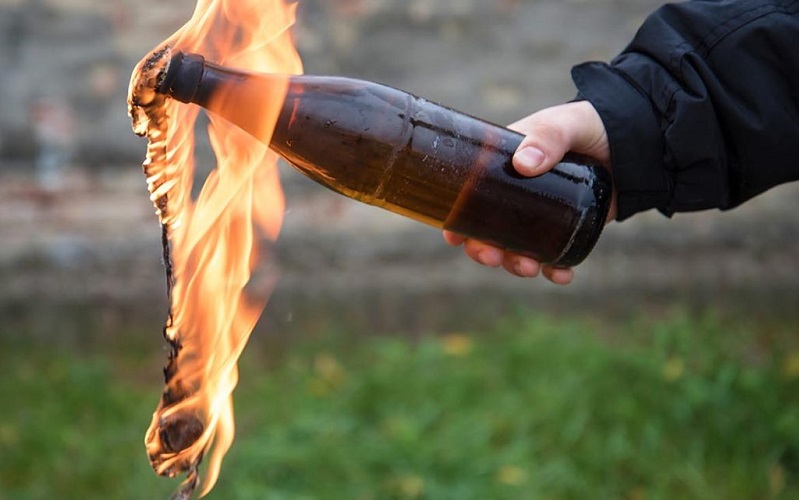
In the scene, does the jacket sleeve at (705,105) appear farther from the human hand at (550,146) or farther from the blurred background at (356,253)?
the blurred background at (356,253)

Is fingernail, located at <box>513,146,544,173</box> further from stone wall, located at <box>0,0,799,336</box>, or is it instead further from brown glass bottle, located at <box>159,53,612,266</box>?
stone wall, located at <box>0,0,799,336</box>

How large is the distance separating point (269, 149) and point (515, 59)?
2996 mm

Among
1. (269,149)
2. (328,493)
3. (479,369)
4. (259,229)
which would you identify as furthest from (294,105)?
(479,369)

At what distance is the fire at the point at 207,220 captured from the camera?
1664 millimetres

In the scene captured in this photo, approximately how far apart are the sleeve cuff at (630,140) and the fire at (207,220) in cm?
70

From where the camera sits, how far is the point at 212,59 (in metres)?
1.83

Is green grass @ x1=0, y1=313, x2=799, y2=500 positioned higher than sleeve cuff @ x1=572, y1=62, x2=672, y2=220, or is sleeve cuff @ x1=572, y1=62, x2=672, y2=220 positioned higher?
sleeve cuff @ x1=572, y1=62, x2=672, y2=220

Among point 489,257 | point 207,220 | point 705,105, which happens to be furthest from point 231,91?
point 705,105

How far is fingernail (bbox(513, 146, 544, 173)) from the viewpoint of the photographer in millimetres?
1867

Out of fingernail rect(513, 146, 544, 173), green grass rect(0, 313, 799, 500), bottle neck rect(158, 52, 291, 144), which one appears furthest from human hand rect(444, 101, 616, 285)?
green grass rect(0, 313, 799, 500)

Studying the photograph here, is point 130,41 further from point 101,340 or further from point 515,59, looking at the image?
point 515,59

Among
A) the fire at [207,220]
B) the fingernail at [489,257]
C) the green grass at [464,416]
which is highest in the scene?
the fire at [207,220]

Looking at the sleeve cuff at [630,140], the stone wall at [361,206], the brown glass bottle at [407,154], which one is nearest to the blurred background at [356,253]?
the stone wall at [361,206]

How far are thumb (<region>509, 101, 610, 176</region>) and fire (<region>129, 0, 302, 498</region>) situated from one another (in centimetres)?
52
